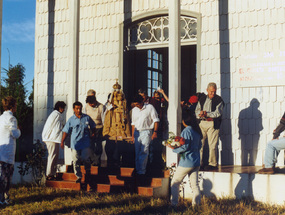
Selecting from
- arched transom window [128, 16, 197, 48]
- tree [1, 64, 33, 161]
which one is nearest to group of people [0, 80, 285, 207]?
arched transom window [128, 16, 197, 48]

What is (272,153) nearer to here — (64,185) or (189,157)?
(189,157)

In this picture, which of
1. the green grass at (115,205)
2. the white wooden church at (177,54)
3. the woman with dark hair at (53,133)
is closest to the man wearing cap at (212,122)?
the white wooden church at (177,54)

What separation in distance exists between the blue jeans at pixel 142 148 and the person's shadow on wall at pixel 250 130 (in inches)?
100

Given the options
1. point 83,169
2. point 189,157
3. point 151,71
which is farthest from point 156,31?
point 189,157

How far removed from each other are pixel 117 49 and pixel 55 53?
1.94 meters

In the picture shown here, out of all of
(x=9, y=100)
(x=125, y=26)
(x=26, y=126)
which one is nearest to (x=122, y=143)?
(x=9, y=100)

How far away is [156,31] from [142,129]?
3649mm

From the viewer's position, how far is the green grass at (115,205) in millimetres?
8031

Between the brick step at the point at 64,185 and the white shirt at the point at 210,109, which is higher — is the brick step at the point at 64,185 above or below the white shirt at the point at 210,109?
below

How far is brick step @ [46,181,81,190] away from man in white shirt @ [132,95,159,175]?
135 cm

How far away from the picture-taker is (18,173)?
11.7 metres

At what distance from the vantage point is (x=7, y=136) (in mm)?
8430

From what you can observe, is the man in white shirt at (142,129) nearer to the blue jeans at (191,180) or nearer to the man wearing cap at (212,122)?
the man wearing cap at (212,122)

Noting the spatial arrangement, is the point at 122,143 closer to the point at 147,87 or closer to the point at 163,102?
the point at 163,102
